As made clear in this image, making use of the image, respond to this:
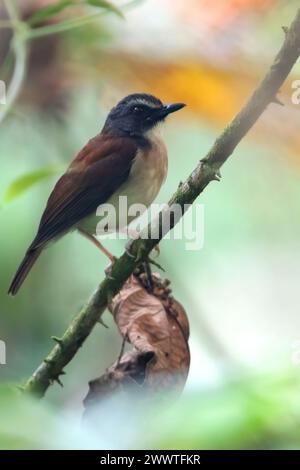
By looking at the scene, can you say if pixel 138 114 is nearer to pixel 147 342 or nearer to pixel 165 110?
pixel 165 110

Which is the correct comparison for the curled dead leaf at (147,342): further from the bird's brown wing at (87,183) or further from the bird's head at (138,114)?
the bird's head at (138,114)

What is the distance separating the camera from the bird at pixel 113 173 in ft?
5.96

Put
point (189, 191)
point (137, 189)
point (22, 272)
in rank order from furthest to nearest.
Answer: point (137, 189)
point (22, 272)
point (189, 191)

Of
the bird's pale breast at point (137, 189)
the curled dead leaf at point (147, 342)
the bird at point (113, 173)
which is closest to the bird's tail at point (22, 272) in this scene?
the bird at point (113, 173)

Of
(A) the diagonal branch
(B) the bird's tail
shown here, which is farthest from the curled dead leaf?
(B) the bird's tail

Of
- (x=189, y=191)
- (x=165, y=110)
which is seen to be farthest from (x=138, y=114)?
(x=189, y=191)

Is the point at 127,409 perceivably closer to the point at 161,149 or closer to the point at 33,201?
the point at 161,149

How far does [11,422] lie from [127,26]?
1841 mm

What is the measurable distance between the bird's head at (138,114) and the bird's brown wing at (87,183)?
0.06m

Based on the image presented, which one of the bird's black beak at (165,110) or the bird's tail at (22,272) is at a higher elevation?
the bird's black beak at (165,110)

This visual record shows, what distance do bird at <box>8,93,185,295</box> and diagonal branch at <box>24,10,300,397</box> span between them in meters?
0.45

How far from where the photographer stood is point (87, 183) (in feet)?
6.15

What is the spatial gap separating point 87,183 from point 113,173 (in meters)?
0.07

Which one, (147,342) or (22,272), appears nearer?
(147,342)
